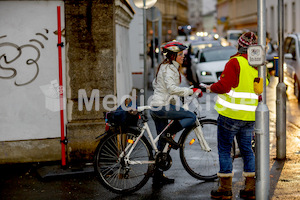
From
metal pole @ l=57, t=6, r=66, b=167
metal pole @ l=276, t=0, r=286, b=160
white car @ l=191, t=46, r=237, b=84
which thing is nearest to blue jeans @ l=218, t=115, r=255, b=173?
metal pole @ l=276, t=0, r=286, b=160

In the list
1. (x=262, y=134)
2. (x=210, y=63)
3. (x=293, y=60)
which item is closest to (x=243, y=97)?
(x=262, y=134)

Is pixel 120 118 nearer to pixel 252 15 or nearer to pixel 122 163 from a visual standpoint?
pixel 122 163

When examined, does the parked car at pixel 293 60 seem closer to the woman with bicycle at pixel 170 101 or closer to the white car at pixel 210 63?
the white car at pixel 210 63

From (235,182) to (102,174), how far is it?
1.69 meters

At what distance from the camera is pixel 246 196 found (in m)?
6.02

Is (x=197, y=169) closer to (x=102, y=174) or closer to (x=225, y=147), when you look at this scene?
(x=225, y=147)

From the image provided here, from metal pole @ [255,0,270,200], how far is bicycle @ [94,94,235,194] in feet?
4.46

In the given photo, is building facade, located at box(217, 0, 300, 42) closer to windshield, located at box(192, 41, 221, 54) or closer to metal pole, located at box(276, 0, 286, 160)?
windshield, located at box(192, 41, 221, 54)

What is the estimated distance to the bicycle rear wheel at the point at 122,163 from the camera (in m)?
6.15

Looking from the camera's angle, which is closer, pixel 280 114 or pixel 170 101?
pixel 170 101

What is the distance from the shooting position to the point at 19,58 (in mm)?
7715

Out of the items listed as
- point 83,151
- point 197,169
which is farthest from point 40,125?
point 197,169

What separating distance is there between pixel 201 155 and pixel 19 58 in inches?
117

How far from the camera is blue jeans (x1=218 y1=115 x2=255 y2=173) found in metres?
5.94
